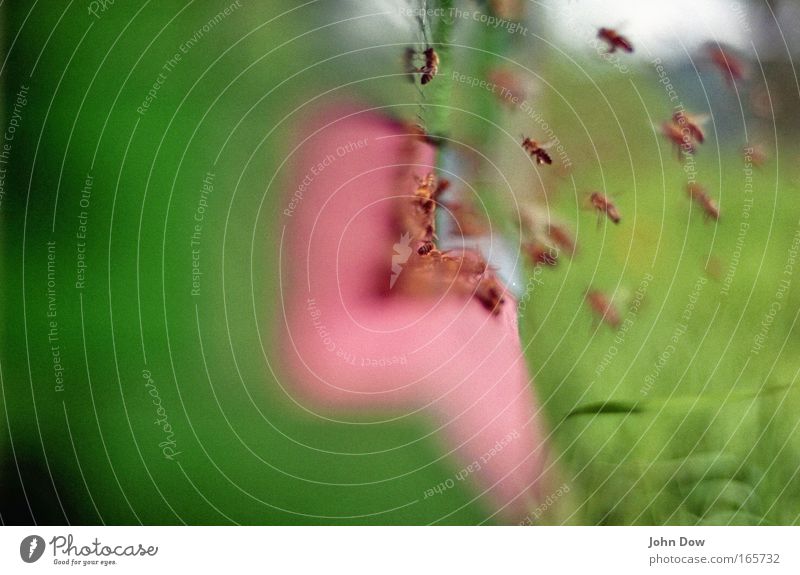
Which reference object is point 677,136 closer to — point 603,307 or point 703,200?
point 703,200

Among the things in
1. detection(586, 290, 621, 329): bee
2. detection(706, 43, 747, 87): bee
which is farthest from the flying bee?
detection(706, 43, 747, 87): bee

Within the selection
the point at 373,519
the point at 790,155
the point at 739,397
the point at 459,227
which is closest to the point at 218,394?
the point at 373,519

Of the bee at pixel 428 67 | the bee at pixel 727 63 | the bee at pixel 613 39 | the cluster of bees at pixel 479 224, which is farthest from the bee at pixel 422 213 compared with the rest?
the bee at pixel 727 63

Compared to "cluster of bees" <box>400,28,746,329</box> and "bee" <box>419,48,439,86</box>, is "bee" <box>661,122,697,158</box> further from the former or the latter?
"bee" <box>419,48,439,86</box>

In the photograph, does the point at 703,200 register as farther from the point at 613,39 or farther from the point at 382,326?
the point at 382,326

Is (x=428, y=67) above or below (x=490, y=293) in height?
above
